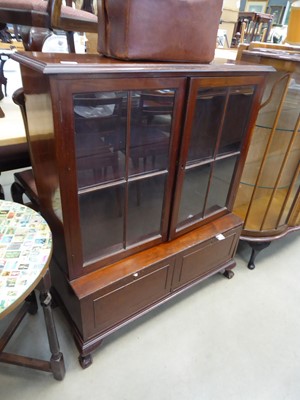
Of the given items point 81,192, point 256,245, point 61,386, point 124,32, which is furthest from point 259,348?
A: point 124,32

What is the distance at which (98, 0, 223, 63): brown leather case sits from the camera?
2.36 ft

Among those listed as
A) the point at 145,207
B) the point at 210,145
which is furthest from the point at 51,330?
the point at 210,145

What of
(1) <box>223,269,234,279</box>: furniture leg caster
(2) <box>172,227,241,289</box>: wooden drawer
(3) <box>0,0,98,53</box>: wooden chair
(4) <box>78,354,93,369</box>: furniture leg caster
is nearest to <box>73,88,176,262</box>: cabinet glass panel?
(2) <box>172,227,241,289</box>: wooden drawer

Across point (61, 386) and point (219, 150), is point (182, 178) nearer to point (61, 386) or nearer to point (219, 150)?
point (219, 150)

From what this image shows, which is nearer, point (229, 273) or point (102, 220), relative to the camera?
point (102, 220)

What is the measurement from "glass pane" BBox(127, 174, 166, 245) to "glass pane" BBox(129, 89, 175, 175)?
6cm

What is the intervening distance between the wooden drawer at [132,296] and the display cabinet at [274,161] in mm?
637

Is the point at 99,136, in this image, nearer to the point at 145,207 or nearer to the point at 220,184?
the point at 145,207

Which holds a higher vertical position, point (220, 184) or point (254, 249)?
point (220, 184)

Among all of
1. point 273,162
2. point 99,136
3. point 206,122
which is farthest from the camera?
point 273,162

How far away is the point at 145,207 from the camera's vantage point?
3.53 ft

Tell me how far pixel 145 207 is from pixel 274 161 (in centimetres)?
83

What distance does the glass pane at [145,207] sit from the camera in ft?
3.26

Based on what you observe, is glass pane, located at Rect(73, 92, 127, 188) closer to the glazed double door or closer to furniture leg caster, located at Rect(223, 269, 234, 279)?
the glazed double door
